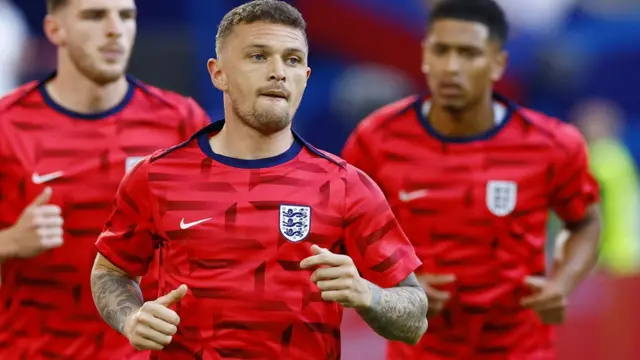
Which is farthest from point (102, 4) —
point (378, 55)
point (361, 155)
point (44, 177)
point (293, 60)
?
point (378, 55)

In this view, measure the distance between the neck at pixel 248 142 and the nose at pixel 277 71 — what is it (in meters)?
0.23

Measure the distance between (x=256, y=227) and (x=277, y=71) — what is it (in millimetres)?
558

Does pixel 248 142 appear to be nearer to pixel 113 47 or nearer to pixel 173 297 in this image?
pixel 173 297

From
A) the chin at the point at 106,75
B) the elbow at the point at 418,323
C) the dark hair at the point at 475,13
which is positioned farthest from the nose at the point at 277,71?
the dark hair at the point at 475,13

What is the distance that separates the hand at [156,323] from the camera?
185 inches

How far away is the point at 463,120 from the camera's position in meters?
7.09

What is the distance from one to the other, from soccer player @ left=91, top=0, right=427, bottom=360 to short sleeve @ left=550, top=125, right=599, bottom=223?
7.00 feet

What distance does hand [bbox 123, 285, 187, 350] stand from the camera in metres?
4.69

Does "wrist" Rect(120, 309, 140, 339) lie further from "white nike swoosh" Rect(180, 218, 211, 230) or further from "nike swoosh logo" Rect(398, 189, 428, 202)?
"nike swoosh logo" Rect(398, 189, 428, 202)

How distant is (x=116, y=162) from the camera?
254 inches

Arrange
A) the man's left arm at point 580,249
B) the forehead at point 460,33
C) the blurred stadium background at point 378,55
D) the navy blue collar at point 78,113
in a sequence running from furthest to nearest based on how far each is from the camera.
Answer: the blurred stadium background at point 378,55 → the man's left arm at point 580,249 → the forehead at point 460,33 → the navy blue collar at point 78,113

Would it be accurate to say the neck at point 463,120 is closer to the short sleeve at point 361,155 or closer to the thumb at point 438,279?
the short sleeve at point 361,155

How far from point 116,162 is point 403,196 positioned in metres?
1.44

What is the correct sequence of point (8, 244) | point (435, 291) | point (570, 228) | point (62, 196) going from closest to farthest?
1. point (8, 244)
2. point (62, 196)
3. point (435, 291)
4. point (570, 228)
